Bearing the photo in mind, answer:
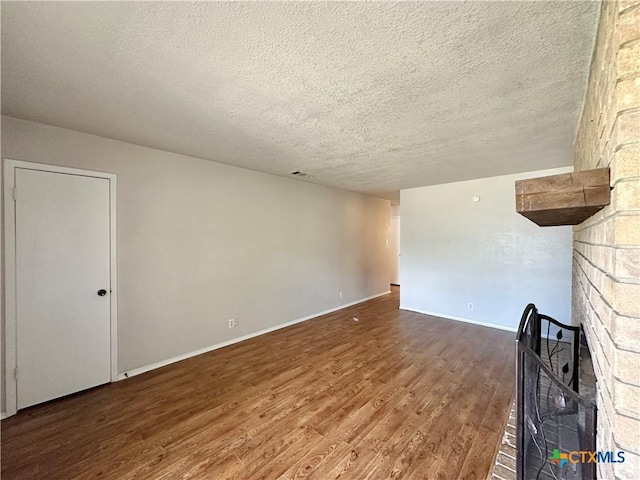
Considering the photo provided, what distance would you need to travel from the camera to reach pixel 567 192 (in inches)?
39.8

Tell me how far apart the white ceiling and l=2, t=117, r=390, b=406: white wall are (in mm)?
327

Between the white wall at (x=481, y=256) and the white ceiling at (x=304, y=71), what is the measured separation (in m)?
1.61

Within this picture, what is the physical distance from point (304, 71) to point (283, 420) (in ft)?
8.59

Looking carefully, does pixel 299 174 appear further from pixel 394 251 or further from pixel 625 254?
pixel 394 251

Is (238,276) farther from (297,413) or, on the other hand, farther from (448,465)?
(448,465)

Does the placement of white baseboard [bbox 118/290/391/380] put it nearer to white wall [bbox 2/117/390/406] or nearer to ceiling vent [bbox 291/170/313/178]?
white wall [bbox 2/117/390/406]

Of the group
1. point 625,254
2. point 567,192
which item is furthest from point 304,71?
point 625,254

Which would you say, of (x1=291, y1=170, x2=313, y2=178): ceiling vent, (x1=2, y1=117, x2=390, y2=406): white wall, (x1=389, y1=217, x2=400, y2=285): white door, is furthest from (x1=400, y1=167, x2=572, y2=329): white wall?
(x1=389, y1=217, x2=400, y2=285): white door

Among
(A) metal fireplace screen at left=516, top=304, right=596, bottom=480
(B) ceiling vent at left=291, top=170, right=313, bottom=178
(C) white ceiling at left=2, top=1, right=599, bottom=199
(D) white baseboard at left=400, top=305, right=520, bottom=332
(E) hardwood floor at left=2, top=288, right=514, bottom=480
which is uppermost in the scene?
(B) ceiling vent at left=291, top=170, right=313, bottom=178

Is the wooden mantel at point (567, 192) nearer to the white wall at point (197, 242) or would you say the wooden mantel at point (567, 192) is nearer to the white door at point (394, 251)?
the white wall at point (197, 242)

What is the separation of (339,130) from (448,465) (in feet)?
9.06

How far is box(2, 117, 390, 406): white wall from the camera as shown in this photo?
9.24 ft

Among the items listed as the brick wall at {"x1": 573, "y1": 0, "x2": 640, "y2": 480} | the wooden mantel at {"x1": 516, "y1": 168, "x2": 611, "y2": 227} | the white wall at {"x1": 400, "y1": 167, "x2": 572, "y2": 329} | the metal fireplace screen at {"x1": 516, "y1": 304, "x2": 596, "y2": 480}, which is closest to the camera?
the brick wall at {"x1": 573, "y1": 0, "x2": 640, "y2": 480}

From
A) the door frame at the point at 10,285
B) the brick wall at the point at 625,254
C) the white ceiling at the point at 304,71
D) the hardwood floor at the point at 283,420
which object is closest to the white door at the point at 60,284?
the door frame at the point at 10,285
